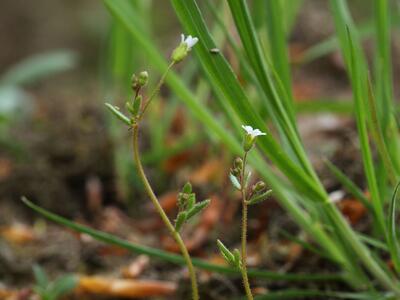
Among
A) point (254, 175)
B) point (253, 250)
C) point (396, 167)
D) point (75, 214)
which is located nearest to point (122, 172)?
point (75, 214)

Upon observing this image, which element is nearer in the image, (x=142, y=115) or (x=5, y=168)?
(x=142, y=115)

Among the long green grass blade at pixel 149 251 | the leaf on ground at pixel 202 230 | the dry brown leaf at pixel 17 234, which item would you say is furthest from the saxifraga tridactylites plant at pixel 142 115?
the dry brown leaf at pixel 17 234

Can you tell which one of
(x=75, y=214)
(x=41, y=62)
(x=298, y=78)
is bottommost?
(x=298, y=78)

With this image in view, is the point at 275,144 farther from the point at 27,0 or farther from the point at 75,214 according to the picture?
the point at 27,0

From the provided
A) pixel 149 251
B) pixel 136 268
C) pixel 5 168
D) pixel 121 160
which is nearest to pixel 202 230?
Answer: pixel 136 268

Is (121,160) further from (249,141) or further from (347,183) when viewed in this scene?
(249,141)

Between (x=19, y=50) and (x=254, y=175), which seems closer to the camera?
(x=254, y=175)
